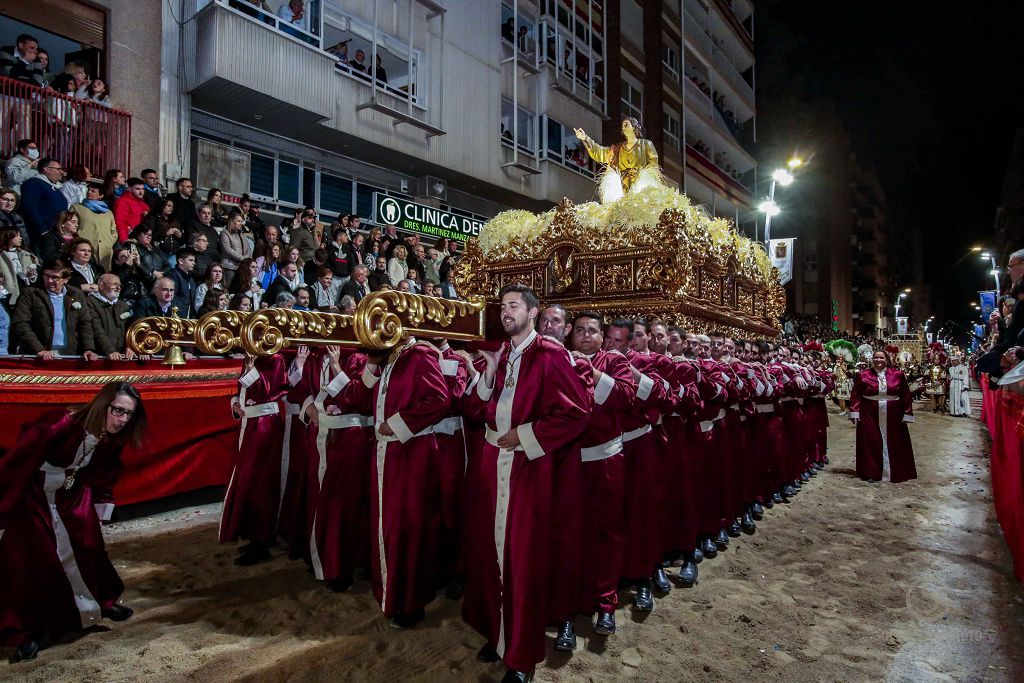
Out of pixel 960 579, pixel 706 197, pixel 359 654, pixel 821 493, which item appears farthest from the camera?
pixel 706 197

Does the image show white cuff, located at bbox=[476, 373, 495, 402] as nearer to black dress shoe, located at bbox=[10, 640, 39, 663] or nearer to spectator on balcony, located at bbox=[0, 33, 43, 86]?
black dress shoe, located at bbox=[10, 640, 39, 663]

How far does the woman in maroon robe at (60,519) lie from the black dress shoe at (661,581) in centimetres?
332

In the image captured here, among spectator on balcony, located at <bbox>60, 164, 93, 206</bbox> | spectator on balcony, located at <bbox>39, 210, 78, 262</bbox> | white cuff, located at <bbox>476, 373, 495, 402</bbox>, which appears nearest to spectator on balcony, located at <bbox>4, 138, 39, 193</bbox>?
spectator on balcony, located at <bbox>60, 164, 93, 206</bbox>

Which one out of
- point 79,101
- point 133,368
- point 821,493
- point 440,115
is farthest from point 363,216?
point 821,493

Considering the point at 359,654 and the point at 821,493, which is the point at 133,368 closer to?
the point at 359,654

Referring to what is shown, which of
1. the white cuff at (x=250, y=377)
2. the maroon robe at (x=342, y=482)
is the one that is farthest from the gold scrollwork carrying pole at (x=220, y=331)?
the white cuff at (x=250, y=377)

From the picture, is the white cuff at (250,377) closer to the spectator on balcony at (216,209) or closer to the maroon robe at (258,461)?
the maroon robe at (258,461)

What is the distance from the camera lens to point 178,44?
10.1 meters

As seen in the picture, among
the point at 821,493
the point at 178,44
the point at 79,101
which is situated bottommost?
the point at 821,493

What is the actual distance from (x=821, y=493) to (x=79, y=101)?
36.6 feet

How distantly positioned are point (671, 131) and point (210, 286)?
20.8m

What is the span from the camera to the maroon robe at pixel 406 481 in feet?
11.2

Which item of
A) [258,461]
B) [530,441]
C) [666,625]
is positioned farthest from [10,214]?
[666,625]

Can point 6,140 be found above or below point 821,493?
above
